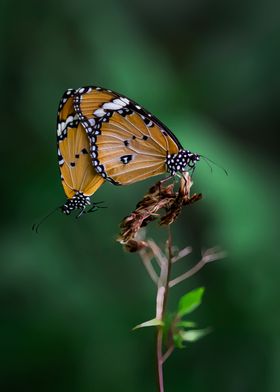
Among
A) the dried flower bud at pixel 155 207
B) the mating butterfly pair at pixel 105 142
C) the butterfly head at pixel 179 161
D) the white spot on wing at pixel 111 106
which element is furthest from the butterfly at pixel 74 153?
the dried flower bud at pixel 155 207

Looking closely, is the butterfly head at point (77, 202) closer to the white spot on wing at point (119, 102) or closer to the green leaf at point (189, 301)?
the white spot on wing at point (119, 102)

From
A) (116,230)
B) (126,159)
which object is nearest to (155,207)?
(126,159)

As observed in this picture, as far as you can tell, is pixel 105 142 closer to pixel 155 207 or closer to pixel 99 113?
pixel 99 113

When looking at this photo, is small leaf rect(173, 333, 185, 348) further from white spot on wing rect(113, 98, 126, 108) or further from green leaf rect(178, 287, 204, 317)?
white spot on wing rect(113, 98, 126, 108)

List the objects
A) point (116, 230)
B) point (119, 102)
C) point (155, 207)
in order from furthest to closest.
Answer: point (116, 230) < point (119, 102) < point (155, 207)

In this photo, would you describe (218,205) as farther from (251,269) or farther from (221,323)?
(221,323)

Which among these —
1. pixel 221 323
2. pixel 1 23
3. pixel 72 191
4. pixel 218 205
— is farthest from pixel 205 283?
pixel 1 23

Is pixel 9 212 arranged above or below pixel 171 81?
below
